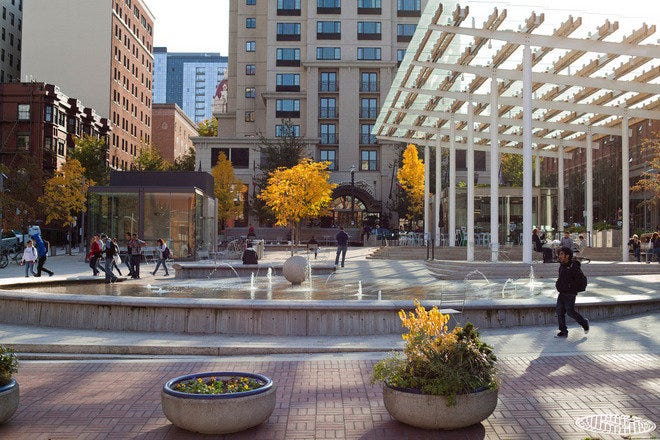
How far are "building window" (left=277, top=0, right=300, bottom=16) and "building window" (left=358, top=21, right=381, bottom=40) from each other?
744 centimetres

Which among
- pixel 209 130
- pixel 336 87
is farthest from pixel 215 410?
pixel 209 130

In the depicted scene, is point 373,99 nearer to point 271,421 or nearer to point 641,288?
point 641,288

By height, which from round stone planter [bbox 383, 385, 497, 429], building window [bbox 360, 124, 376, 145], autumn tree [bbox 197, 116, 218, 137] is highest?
autumn tree [bbox 197, 116, 218, 137]

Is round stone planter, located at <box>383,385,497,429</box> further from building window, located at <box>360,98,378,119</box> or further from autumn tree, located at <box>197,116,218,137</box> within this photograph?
autumn tree, located at <box>197,116,218,137</box>

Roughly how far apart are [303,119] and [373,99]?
317 inches

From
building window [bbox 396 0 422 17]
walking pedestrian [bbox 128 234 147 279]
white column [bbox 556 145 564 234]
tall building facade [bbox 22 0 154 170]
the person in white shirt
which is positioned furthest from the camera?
tall building facade [bbox 22 0 154 170]

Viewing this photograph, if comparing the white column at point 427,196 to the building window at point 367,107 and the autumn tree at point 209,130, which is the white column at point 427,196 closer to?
the building window at point 367,107

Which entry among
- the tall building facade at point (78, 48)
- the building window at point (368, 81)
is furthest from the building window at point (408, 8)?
the tall building facade at point (78, 48)

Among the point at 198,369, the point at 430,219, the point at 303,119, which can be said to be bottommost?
the point at 198,369

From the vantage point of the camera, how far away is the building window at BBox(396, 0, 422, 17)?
72750 mm

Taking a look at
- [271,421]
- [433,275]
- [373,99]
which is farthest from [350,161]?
[271,421]

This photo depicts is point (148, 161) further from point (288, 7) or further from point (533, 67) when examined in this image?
point (533, 67)

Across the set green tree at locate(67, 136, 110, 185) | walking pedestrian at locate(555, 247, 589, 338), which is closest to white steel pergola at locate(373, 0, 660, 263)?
walking pedestrian at locate(555, 247, 589, 338)

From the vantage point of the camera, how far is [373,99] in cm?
7181
